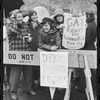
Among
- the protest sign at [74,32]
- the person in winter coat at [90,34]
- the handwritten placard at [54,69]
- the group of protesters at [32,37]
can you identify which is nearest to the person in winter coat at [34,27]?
the group of protesters at [32,37]

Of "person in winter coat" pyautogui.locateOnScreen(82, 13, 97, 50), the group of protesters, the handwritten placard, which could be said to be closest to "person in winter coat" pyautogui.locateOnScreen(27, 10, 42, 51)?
the group of protesters

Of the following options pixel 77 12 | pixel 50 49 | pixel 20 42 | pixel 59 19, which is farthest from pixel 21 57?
pixel 77 12

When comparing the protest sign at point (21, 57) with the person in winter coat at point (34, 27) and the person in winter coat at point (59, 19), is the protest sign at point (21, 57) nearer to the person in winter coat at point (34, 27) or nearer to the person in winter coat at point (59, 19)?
the person in winter coat at point (34, 27)

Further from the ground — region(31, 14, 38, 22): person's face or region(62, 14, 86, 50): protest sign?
region(31, 14, 38, 22): person's face

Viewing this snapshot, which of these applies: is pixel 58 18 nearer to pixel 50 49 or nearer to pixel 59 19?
pixel 59 19

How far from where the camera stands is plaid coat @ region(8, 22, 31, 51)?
2.65 metres

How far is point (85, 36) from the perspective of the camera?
2.50 meters

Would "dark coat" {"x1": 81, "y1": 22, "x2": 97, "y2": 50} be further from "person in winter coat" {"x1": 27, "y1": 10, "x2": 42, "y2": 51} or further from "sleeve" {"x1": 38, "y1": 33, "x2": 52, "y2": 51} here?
"person in winter coat" {"x1": 27, "y1": 10, "x2": 42, "y2": 51}

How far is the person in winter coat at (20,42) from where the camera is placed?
2.65m

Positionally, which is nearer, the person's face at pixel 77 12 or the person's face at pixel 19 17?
the person's face at pixel 77 12

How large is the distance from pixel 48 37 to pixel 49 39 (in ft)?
0.07

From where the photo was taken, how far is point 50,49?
259 cm

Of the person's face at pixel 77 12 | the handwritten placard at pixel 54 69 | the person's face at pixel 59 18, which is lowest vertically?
the handwritten placard at pixel 54 69

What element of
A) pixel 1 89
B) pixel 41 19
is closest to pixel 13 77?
pixel 1 89
